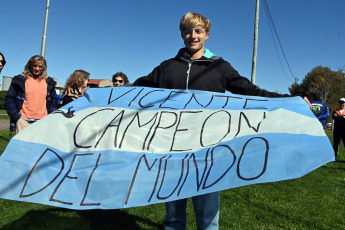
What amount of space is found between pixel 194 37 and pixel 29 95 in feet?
9.36

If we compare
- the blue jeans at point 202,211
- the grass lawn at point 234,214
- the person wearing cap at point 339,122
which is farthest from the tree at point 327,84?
the blue jeans at point 202,211

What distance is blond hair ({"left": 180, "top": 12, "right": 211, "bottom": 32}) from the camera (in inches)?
83.3

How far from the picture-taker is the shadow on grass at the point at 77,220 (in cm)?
300

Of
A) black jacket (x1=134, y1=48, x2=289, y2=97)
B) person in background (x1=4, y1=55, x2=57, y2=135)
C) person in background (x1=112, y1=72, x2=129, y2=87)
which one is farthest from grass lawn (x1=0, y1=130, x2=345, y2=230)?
person in background (x1=112, y1=72, x2=129, y2=87)

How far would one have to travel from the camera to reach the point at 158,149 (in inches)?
79.8

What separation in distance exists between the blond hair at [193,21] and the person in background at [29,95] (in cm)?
265

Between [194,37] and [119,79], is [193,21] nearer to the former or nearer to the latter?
[194,37]

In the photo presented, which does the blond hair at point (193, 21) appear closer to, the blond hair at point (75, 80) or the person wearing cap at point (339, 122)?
the blond hair at point (75, 80)

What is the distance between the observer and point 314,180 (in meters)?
5.51

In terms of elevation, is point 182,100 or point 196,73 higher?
point 196,73

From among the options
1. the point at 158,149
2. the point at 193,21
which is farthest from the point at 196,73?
the point at 158,149

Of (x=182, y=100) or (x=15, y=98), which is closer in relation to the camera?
(x=182, y=100)

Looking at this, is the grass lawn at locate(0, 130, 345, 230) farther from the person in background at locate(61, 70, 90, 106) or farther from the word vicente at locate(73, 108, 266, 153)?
the person in background at locate(61, 70, 90, 106)

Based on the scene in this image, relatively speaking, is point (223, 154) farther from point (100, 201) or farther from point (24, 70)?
point (24, 70)
